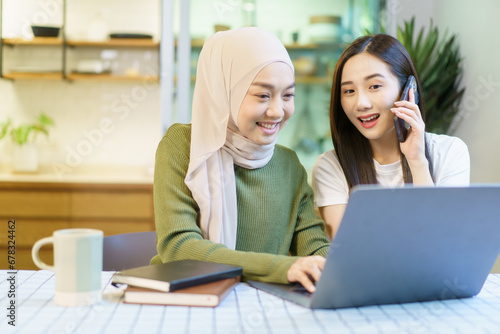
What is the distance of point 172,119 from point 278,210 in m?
2.33

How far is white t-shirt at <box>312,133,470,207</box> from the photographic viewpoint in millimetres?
1752

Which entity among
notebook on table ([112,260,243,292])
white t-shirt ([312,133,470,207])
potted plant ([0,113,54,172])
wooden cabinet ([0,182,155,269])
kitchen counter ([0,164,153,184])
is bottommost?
wooden cabinet ([0,182,155,269])

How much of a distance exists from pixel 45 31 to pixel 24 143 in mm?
786

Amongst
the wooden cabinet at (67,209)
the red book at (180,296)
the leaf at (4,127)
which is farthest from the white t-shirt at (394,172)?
the leaf at (4,127)

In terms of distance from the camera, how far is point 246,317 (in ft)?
3.11

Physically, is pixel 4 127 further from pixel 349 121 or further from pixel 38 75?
pixel 349 121

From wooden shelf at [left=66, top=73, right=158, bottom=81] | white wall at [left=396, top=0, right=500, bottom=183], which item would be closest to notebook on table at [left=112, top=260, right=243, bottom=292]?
white wall at [left=396, top=0, right=500, bottom=183]

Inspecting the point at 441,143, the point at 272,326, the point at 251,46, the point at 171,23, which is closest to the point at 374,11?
the point at 171,23

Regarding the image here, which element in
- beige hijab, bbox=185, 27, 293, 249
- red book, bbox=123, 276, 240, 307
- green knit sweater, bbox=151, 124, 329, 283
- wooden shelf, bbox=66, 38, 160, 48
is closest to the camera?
red book, bbox=123, 276, 240, 307

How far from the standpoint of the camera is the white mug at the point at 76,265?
97 centimetres

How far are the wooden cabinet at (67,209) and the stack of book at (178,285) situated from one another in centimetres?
258

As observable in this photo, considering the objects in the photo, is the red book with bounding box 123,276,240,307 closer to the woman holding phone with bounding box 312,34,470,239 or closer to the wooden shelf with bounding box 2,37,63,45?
the woman holding phone with bounding box 312,34,470,239

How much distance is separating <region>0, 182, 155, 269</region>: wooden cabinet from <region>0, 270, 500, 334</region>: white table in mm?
2547

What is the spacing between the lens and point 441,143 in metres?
1.83
